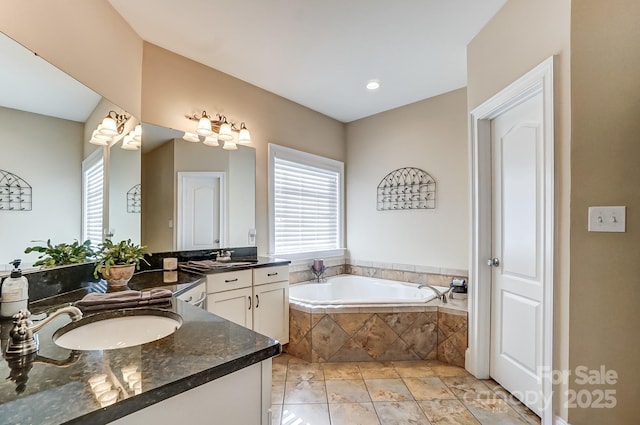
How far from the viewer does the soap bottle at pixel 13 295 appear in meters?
1.17

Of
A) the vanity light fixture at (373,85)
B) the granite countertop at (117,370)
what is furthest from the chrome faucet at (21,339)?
the vanity light fixture at (373,85)

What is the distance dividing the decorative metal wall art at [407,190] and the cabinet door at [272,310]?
66.3 inches

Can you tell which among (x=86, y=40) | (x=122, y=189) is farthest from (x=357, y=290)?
(x=86, y=40)

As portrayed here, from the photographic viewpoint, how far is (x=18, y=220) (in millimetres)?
1348

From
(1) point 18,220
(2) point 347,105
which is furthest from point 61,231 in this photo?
(2) point 347,105

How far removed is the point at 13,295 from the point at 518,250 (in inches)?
105

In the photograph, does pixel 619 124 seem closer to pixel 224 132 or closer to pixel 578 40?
pixel 578 40

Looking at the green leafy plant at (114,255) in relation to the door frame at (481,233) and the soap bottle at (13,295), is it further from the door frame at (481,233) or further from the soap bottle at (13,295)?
the door frame at (481,233)

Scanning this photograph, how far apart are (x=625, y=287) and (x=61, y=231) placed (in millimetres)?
2753

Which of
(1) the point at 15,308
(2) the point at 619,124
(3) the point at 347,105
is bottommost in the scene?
(1) the point at 15,308

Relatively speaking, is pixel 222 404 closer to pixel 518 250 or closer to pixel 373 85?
pixel 518 250

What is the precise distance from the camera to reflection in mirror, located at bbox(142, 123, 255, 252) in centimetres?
244

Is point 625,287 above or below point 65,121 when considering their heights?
below

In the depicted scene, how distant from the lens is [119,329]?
1228 millimetres
